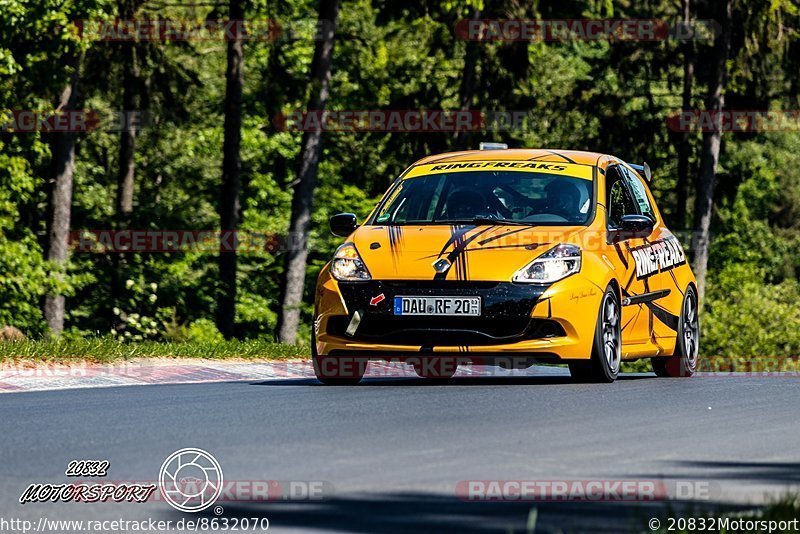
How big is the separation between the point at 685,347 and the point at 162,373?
16.1ft

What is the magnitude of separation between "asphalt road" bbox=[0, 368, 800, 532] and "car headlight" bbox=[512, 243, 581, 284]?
0.86 m

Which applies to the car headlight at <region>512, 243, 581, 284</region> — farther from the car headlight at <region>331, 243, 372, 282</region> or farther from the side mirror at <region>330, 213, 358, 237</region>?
the side mirror at <region>330, 213, 358, 237</region>

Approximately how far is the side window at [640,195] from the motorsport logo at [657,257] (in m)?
0.31

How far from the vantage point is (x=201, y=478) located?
24.4 ft

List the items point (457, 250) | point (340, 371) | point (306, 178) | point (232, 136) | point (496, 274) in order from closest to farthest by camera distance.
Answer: point (496, 274), point (457, 250), point (340, 371), point (306, 178), point (232, 136)

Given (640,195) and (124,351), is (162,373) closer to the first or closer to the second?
(124,351)

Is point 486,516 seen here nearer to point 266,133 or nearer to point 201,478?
point 201,478

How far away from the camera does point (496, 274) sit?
38.9 ft

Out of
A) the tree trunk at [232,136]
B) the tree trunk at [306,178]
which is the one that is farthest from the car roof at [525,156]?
the tree trunk at [232,136]

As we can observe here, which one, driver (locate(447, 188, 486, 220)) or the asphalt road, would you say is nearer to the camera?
the asphalt road

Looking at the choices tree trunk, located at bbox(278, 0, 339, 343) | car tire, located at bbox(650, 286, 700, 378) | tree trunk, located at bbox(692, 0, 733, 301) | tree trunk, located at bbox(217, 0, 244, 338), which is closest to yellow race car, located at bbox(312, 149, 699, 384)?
car tire, located at bbox(650, 286, 700, 378)

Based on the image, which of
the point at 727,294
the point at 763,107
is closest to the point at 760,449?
the point at 763,107

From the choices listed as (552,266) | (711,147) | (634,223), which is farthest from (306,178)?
(552,266)

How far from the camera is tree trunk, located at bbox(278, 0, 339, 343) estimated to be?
97.3ft
